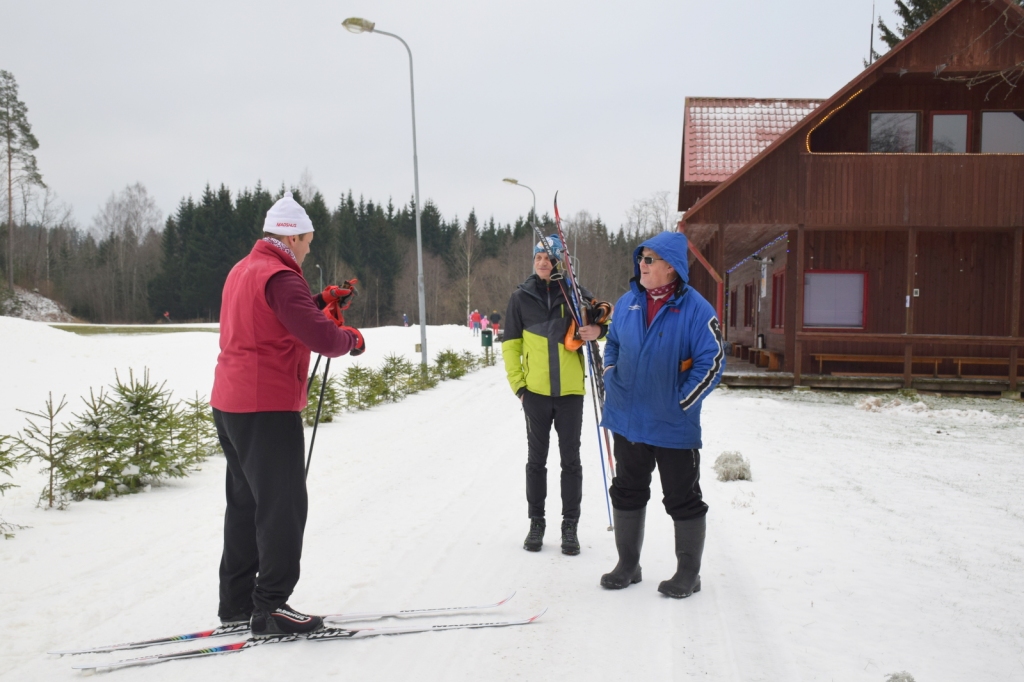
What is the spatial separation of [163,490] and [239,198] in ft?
222

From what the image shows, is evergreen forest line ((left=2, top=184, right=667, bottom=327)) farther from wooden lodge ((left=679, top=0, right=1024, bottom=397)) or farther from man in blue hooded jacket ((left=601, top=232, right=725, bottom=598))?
man in blue hooded jacket ((left=601, top=232, right=725, bottom=598))

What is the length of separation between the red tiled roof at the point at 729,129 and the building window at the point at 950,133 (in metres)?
2.79

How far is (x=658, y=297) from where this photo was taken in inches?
155

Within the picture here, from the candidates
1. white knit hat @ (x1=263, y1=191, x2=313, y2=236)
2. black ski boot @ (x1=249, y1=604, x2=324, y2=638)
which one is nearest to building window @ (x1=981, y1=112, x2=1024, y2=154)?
white knit hat @ (x1=263, y1=191, x2=313, y2=236)

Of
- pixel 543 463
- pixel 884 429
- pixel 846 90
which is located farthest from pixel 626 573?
pixel 846 90

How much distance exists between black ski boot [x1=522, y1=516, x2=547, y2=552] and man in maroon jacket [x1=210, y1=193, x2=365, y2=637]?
1673mm

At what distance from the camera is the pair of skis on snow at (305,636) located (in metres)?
3.11

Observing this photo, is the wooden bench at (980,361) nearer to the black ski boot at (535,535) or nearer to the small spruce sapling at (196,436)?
the black ski boot at (535,535)

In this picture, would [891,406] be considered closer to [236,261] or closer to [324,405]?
[324,405]

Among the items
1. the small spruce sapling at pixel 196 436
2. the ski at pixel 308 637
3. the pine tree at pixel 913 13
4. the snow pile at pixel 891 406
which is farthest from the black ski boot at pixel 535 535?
the pine tree at pixel 913 13

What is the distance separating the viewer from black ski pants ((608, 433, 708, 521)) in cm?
379

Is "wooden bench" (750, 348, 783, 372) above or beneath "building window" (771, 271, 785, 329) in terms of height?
beneath

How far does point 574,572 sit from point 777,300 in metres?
16.3

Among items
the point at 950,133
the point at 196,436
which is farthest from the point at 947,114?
the point at 196,436
